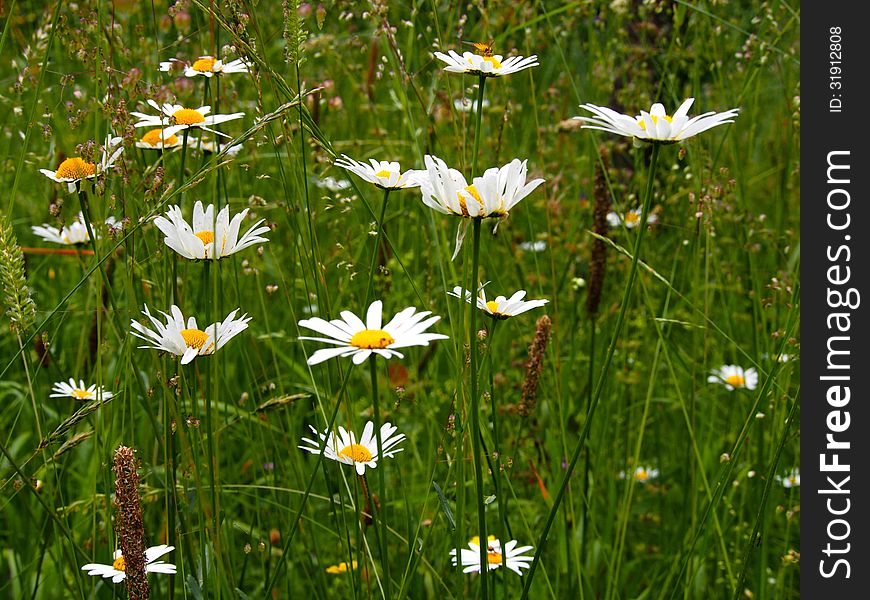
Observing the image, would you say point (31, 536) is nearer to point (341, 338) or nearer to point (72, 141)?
point (72, 141)

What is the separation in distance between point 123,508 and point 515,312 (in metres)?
0.54

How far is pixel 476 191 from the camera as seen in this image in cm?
103

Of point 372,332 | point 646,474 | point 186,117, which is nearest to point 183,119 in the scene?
point 186,117

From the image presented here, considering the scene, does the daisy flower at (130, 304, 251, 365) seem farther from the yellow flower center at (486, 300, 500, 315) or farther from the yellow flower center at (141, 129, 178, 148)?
the yellow flower center at (141, 129, 178, 148)

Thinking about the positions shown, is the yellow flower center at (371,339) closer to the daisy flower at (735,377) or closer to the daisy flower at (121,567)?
the daisy flower at (121,567)

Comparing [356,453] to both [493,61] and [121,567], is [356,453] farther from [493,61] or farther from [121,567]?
[493,61]

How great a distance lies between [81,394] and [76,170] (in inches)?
16.1

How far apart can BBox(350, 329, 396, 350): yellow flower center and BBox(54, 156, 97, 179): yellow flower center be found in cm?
59

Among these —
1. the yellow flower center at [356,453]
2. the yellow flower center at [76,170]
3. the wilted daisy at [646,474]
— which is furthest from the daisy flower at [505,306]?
the wilted daisy at [646,474]

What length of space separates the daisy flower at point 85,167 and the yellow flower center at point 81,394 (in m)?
0.35

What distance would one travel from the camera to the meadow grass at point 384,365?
4.04ft

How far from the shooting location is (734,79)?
3035 millimetres

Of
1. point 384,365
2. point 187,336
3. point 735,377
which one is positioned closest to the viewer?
point 187,336

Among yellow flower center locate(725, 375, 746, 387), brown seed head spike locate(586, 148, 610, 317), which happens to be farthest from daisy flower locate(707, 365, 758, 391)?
brown seed head spike locate(586, 148, 610, 317)
